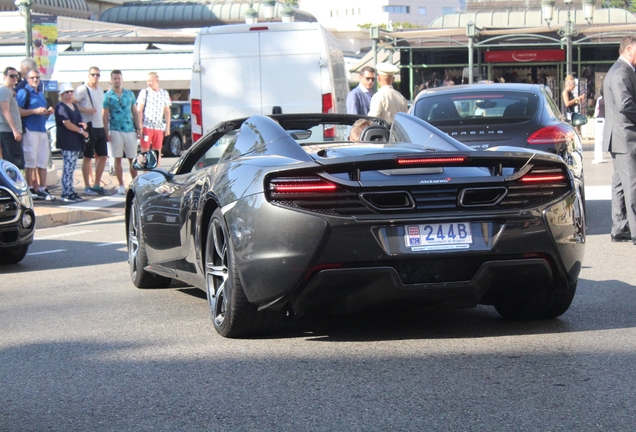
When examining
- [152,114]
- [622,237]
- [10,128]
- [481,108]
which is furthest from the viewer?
[152,114]

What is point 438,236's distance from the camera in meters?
5.29

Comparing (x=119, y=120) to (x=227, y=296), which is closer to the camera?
(x=227, y=296)

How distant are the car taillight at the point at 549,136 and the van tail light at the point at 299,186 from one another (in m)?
5.37

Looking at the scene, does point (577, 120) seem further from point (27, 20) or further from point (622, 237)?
point (27, 20)

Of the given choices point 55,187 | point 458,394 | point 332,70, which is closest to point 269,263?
point 458,394

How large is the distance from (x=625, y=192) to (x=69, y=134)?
917cm

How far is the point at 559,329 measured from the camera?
5848 mm

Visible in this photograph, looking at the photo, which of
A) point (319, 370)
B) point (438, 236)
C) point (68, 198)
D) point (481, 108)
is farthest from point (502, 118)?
point (68, 198)

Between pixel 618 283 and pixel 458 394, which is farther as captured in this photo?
pixel 618 283

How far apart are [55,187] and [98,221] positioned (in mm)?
4898

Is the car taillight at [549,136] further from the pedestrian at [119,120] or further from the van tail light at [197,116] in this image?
the pedestrian at [119,120]

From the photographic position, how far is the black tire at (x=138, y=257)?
7.80 metres

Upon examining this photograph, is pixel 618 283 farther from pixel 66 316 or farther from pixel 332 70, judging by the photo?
pixel 332 70

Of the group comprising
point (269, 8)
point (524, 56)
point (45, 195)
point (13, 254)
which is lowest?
point (45, 195)
